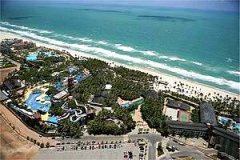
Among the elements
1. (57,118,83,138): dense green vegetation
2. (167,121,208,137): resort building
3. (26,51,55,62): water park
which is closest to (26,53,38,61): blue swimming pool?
(26,51,55,62): water park

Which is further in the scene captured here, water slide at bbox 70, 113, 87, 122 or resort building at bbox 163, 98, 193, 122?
resort building at bbox 163, 98, 193, 122

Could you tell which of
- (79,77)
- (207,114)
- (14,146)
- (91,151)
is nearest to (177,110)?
(207,114)

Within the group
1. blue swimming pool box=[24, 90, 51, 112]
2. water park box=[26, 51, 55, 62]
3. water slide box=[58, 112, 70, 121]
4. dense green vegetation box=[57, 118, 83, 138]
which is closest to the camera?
dense green vegetation box=[57, 118, 83, 138]

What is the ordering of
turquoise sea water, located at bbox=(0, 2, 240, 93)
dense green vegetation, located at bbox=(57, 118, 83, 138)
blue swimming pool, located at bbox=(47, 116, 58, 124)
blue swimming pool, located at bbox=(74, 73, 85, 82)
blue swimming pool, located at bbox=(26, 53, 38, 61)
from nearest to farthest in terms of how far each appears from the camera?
1. dense green vegetation, located at bbox=(57, 118, 83, 138)
2. blue swimming pool, located at bbox=(47, 116, 58, 124)
3. blue swimming pool, located at bbox=(74, 73, 85, 82)
4. blue swimming pool, located at bbox=(26, 53, 38, 61)
5. turquoise sea water, located at bbox=(0, 2, 240, 93)

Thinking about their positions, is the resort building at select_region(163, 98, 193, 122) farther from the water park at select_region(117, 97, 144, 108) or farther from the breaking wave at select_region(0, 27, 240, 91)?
the breaking wave at select_region(0, 27, 240, 91)

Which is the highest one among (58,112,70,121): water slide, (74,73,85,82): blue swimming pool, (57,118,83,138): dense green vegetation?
(74,73,85,82): blue swimming pool

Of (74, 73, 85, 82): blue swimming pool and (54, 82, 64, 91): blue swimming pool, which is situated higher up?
(74, 73, 85, 82): blue swimming pool

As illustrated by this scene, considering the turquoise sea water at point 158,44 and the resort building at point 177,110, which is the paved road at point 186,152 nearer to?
the resort building at point 177,110

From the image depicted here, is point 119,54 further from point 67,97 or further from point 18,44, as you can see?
point 67,97
